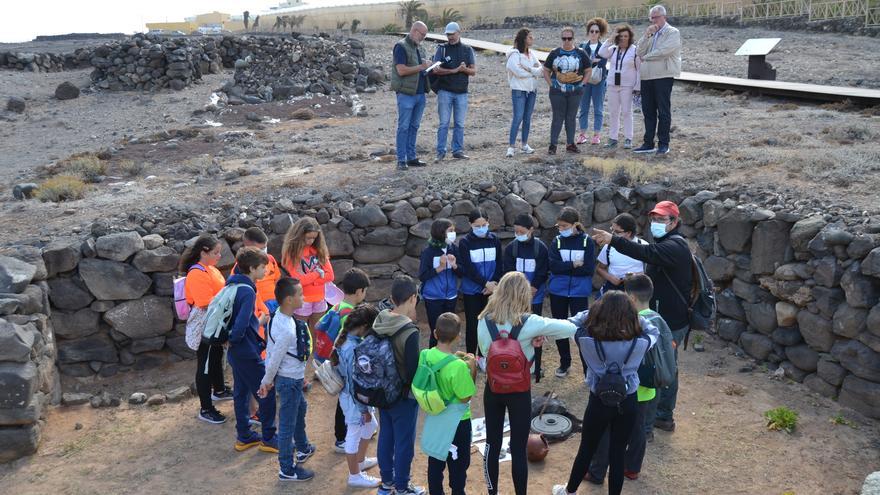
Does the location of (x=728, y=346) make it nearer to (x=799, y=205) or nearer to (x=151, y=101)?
(x=799, y=205)

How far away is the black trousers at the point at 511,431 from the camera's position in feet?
17.6

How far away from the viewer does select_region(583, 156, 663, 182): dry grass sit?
9961 mm

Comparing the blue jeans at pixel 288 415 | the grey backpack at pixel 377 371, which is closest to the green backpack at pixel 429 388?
the grey backpack at pixel 377 371

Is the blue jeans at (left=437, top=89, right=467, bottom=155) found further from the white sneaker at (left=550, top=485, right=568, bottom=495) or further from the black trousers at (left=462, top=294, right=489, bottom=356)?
the white sneaker at (left=550, top=485, right=568, bottom=495)

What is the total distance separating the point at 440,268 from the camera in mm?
7570

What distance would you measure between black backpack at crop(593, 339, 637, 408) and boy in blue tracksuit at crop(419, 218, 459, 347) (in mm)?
2659

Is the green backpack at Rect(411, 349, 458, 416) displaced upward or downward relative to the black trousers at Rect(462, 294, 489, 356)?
upward

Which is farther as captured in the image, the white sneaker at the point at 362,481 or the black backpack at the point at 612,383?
the white sneaker at the point at 362,481

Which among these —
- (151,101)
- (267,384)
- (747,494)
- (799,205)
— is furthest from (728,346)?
(151,101)

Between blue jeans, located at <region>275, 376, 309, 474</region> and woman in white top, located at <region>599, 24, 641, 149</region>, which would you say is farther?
woman in white top, located at <region>599, 24, 641, 149</region>

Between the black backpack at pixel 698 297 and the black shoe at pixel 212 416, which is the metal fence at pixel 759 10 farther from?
the black shoe at pixel 212 416

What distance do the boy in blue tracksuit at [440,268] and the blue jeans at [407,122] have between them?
3.08 metres

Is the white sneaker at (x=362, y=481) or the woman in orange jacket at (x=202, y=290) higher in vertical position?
the woman in orange jacket at (x=202, y=290)

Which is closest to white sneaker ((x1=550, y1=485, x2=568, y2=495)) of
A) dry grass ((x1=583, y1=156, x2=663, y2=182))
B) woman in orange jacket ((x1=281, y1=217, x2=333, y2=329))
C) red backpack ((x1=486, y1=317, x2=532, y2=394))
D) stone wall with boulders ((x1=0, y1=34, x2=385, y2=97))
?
red backpack ((x1=486, y1=317, x2=532, y2=394))
